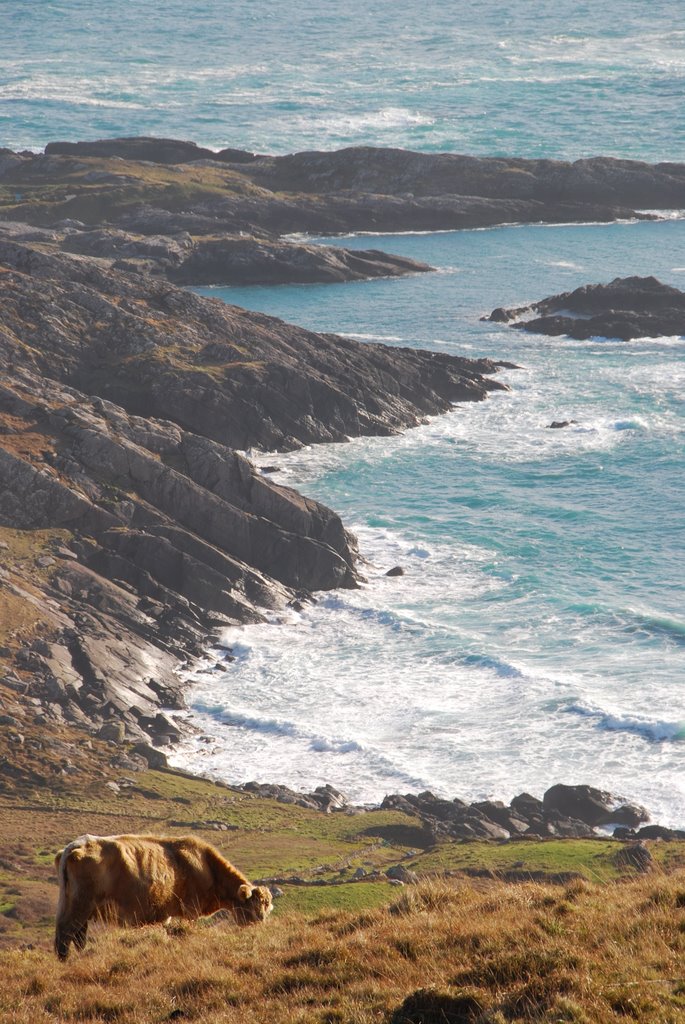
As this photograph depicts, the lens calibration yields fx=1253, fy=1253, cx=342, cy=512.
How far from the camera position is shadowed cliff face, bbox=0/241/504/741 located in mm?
43156

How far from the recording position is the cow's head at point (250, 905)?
53.1ft

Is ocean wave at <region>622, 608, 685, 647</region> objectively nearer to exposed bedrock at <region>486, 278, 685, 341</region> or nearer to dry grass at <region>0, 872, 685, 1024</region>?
dry grass at <region>0, 872, 685, 1024</region>

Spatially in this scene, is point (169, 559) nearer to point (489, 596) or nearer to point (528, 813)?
point (489, 596)

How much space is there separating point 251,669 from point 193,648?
2423 millimetres

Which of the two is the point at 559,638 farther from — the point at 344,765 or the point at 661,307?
the point at 661,307

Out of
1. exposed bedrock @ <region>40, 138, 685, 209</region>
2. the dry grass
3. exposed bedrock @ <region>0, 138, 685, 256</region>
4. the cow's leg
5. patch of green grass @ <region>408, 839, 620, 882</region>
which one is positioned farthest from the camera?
exposed bedrock @ <region>40, 138, 685, 209</region>

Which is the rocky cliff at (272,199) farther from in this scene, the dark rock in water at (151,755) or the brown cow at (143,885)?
the brown cow at (143,885)

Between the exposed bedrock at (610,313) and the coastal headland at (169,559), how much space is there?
1317 centimetres

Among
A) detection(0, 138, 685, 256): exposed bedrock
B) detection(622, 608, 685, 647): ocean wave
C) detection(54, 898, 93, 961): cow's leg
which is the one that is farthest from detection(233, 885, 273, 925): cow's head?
detection(0, 138, 685, 256): exposed bedrock

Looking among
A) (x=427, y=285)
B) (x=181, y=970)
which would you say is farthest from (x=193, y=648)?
(x=427, y=285)

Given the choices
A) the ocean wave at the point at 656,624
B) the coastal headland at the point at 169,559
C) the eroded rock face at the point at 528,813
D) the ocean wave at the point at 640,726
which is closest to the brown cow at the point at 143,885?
the coastal headland at the point at 169,559

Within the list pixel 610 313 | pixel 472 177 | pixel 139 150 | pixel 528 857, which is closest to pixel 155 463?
pixel 528 857

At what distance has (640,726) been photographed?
41.8 metres

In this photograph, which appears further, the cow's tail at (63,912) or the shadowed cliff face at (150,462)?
the shadowed cliff face at (150,462)
